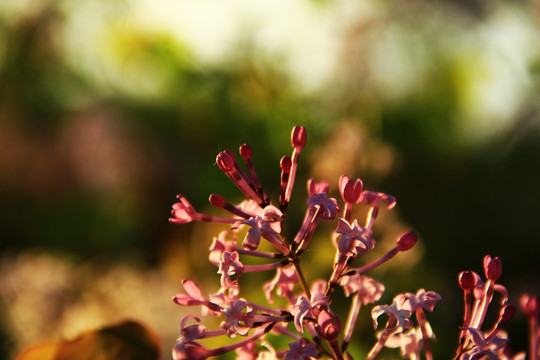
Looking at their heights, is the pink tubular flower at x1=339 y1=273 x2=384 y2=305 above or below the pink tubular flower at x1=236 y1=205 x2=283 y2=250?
below

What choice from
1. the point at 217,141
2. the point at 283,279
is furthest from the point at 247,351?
the point at 217,141

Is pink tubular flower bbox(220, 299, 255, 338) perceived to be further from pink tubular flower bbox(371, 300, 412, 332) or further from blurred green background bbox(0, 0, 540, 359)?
blurred green background bbox(0, 0, 540, 359)

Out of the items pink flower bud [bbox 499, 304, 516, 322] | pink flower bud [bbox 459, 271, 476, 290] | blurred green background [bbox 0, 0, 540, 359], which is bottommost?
blurred green background [bbox 0, 0, 540, 359]

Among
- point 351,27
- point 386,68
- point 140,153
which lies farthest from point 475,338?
point 140,153

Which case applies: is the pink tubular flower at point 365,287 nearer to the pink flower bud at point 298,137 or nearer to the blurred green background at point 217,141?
the pink flower bud at point 298,137

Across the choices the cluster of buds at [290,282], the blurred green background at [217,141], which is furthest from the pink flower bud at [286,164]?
the blurred green background at [217,141]

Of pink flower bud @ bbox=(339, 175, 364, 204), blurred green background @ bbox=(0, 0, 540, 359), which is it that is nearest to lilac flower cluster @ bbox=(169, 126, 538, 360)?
pink flower bud @ bbox=(339, 175, 364, 204)

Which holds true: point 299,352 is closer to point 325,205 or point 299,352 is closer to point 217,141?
point 325,205
